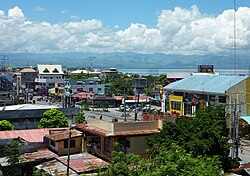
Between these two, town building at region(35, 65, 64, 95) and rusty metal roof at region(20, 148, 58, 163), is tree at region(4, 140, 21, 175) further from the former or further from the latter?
town building at region(35, 65, 64, 95)

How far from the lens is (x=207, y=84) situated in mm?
42188

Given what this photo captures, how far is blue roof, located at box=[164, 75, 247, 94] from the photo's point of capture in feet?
128

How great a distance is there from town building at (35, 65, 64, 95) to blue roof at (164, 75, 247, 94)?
5279cm

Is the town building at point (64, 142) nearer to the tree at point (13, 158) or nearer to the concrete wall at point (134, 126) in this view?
the tree at point (13, 158)

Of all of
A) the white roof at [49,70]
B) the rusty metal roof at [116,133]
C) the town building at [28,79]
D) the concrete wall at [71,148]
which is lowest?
the concrete wall at [71,148]

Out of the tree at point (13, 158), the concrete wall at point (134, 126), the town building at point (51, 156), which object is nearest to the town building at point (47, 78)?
the town building at point (51, 156)

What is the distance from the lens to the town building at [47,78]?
94.5 m

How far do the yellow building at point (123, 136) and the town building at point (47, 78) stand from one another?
72.4 metres

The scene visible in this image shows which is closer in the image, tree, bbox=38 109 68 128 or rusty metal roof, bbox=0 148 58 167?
rusty metal roof, bbox=0 148 58 167

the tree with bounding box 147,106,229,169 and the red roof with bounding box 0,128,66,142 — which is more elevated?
the tree with bounding box 147,106,229,169

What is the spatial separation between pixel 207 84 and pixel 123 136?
22744 mm

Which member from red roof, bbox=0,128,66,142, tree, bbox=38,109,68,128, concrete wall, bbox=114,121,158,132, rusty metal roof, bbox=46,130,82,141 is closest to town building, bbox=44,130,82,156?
rusty metal roof, bbox=46,130,82,141

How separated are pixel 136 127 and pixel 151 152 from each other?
2870mm

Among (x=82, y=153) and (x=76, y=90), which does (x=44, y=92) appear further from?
(x=82, y=153)
